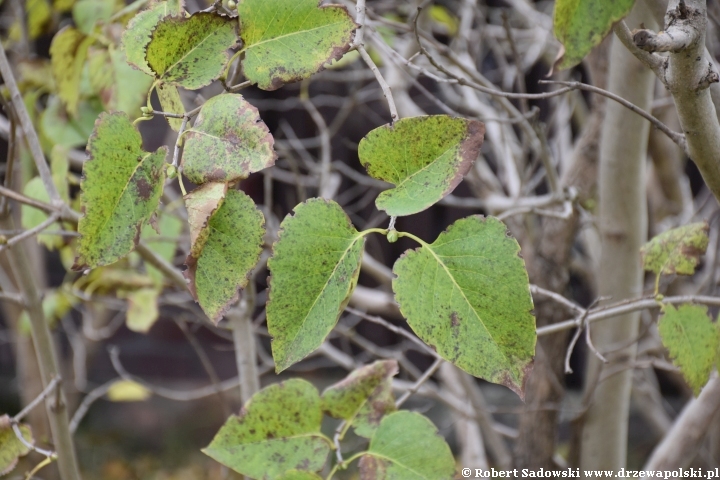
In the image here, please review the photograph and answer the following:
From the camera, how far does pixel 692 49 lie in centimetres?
32

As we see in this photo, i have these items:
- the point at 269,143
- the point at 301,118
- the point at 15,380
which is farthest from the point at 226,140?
the point at 15,380

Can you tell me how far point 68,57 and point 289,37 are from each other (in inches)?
16.3

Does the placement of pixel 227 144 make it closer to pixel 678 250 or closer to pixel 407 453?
pixel 407 453

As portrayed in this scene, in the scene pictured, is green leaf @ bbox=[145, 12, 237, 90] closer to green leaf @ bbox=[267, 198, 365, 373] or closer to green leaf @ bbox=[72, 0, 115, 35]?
green leaf @ bbox=[267, 198, 365, 373]

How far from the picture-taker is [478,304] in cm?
30

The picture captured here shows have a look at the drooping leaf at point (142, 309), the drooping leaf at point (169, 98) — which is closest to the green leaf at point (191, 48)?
the drooping leaf at point (169, 98)

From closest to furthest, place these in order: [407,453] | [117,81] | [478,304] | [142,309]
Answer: [478,304]
[407,453]
[117,81]
[142,309]

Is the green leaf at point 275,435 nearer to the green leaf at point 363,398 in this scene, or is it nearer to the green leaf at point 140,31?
the green leaf at point 363,398

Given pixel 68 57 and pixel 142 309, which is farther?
pixel 142 309

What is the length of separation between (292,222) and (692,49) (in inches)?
9.0

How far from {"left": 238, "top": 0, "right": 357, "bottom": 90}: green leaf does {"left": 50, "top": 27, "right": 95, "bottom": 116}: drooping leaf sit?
0.39 m

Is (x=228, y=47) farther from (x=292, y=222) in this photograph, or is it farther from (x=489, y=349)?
(x=489, y=349)

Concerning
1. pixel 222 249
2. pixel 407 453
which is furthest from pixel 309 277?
pixel 407 453

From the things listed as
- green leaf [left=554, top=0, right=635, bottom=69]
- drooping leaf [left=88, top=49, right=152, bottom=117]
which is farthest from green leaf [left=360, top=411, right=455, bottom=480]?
drooping leaf [left=88, top=49, right=152, bottom=117]
